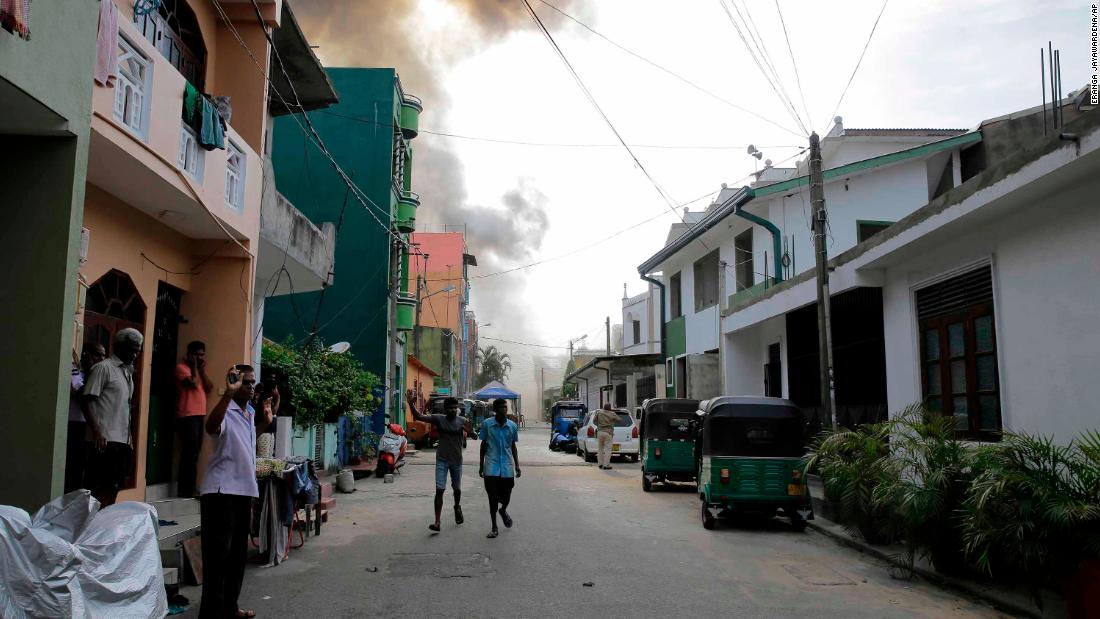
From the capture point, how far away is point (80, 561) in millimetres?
4512

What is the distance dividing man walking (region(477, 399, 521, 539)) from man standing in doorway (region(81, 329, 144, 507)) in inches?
184

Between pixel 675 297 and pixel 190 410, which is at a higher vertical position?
pixel 675 297

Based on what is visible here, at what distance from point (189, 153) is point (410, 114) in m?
20.5

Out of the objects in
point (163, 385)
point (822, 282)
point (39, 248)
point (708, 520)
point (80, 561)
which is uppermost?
point (822, 282)

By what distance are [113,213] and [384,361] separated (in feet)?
57.4

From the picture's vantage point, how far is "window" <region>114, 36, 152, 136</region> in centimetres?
732

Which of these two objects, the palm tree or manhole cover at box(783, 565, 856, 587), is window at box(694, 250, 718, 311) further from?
the palm tree

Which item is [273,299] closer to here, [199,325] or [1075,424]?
[199,325]

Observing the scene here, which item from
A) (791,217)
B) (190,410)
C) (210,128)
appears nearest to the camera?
(210,128)

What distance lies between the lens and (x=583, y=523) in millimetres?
11375

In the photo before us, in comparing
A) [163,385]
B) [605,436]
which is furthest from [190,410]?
[605,436]

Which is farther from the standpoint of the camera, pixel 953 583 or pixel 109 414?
pixel 953 583

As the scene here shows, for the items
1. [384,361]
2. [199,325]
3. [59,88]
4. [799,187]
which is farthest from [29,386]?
[384,361]

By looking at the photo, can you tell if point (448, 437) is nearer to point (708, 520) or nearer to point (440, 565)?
point (440, 565)
